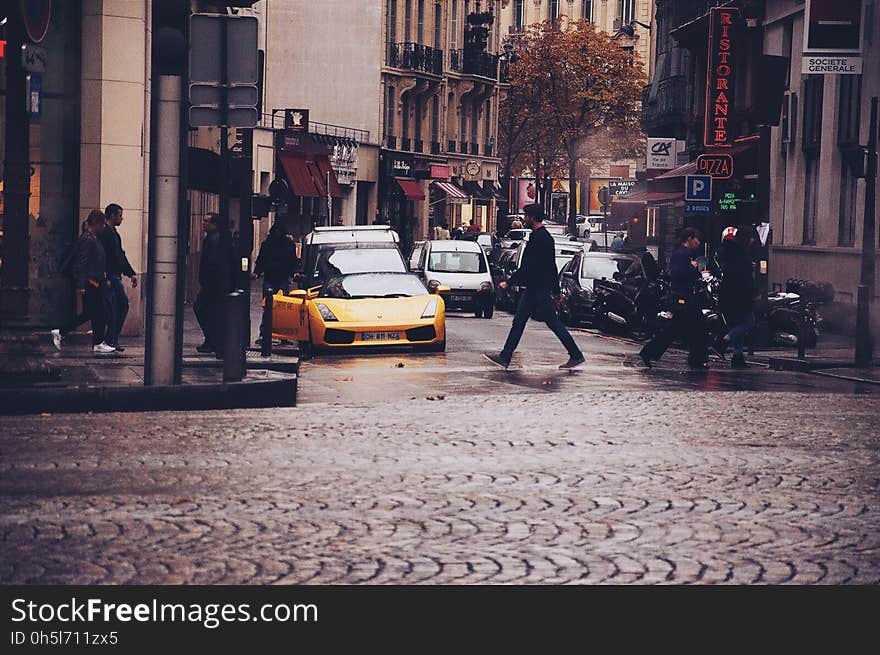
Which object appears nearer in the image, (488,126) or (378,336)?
(378,336)

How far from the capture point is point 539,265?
20.8 metres

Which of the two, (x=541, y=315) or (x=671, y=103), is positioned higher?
(x=671, y=103)

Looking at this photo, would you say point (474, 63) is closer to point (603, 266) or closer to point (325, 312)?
point (603, 266)

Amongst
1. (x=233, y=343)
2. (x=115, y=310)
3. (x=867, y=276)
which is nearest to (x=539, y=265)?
(x=867, y=276)

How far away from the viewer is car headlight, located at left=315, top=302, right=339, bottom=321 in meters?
22.9

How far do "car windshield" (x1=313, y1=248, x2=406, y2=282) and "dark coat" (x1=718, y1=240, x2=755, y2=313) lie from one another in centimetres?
602

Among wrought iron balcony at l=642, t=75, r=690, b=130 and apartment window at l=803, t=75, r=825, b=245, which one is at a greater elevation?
wrought iron balcony at l=642, t=75, r=690, b=130

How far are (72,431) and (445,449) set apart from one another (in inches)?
112

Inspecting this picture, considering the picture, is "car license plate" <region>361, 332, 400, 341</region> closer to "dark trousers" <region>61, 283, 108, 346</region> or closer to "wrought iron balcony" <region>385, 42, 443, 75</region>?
"dark trousers" <region>61, 283, 108, 346</region>

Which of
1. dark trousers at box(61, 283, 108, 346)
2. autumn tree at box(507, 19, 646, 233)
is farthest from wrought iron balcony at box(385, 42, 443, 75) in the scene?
dark trousers at box(61, 283, 108, 346)

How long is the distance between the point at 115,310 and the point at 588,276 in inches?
625

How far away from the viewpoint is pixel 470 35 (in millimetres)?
87125

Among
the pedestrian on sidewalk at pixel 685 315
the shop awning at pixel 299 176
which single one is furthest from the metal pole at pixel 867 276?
the shop awning at pixel 299 176
